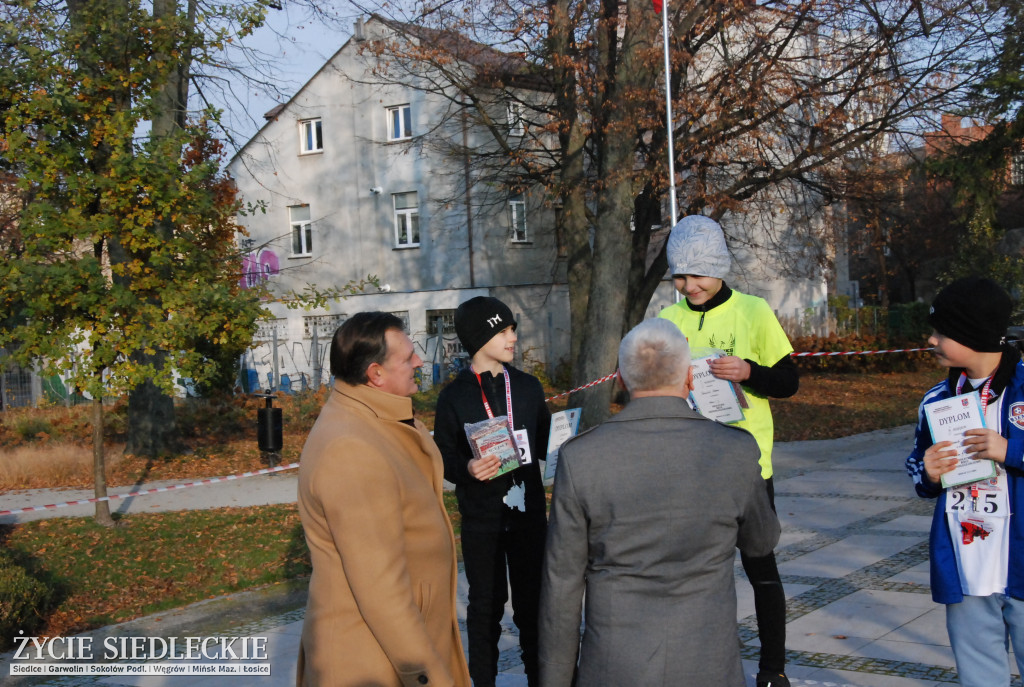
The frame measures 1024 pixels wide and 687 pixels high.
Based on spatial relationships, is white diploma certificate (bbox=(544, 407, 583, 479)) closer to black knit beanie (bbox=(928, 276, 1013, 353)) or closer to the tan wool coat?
the tan wool coat

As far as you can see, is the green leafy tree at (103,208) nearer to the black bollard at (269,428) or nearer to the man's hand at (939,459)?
the black bollard at (269,428)

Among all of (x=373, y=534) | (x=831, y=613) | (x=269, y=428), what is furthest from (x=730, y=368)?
(x=269, y=428)

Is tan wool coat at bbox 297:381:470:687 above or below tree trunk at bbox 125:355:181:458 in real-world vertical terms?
above

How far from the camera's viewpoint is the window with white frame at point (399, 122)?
31.4m

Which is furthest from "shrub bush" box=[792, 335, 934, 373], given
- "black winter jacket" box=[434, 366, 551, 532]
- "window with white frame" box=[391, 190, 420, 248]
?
"black winter jacket" box=[434, 366, 551, 532]

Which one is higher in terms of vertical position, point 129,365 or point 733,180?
point 733,180

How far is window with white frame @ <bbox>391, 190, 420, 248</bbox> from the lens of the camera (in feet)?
105

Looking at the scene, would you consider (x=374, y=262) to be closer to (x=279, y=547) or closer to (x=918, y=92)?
(x=918, y=92)

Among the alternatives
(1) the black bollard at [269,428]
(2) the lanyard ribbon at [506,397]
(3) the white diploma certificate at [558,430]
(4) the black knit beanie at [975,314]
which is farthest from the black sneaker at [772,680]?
(1) the black bollard at [269,428]

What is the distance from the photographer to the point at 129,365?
10227mm

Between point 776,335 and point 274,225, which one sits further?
point 274,225

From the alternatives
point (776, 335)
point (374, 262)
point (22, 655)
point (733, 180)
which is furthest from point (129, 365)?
point (374, 262)

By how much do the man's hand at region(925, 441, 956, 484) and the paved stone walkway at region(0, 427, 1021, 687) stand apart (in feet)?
6.43

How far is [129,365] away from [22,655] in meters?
4.10
